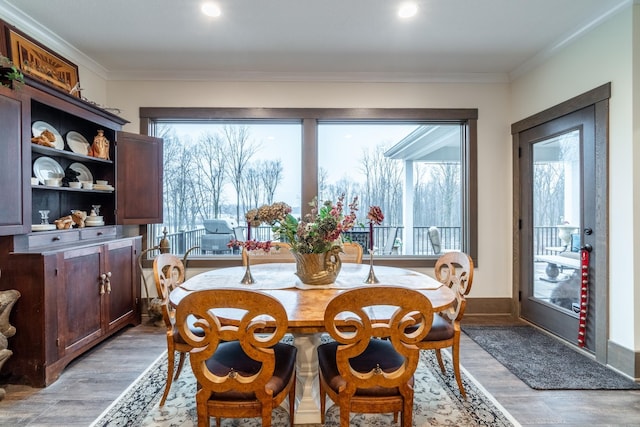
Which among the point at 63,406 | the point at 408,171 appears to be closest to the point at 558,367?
the point at 408,171

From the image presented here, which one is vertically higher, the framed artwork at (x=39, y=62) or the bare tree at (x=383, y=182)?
the framed artwork at (x=39, y=62)

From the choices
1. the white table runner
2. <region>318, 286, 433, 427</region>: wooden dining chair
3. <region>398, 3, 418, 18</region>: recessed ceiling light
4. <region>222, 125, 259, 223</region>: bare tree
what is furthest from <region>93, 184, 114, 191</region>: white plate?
<region>398, 3, 418, 18</region>: recessed ceiling light

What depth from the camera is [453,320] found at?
7.07 ft

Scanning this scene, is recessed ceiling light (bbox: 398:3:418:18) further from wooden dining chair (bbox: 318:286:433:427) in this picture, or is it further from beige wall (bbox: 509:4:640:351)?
wooden dining chair (bbox: 318:286:433:427)

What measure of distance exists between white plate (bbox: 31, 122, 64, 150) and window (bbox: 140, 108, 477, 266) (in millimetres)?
1008

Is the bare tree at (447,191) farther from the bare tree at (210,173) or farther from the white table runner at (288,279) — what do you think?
the bare tree at (210,173)

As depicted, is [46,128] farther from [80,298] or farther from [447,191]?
[447,191]

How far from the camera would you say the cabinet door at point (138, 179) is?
331cm

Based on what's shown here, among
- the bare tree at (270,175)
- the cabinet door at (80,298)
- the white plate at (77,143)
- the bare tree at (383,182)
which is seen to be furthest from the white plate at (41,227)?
the bare tree at (383,182)

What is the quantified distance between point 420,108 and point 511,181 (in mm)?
1343

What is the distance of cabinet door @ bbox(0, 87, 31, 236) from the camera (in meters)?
2.14

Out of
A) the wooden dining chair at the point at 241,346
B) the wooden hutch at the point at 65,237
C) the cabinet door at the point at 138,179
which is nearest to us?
the wooden dining chair at the point at 241,346

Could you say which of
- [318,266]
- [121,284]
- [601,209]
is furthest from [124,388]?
[601,209]

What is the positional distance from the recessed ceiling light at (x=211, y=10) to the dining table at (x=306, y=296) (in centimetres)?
205
